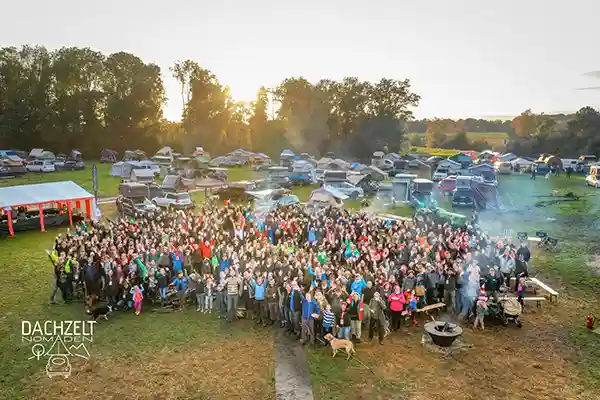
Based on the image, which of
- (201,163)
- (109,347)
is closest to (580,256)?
(109,347)

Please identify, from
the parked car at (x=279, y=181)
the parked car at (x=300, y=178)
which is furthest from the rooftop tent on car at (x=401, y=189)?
the parked car at (x=300, y=178)

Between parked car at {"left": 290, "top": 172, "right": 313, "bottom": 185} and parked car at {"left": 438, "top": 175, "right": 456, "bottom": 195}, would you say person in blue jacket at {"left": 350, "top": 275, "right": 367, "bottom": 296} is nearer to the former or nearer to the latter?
parked car at {"left": 438, "top": 175, "right": 456, "bottom": 195}

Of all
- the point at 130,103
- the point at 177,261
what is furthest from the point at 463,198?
the point at 130,103

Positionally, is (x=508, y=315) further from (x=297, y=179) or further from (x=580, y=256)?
(x=297, y=179)

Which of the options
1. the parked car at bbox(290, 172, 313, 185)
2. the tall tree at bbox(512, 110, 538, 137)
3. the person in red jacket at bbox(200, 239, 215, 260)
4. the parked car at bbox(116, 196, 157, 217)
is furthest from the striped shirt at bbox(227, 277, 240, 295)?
the tall tree at bbox(512, 110, 538, 137)

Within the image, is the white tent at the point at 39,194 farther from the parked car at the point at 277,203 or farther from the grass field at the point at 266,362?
the parked car at the point at 277,203
